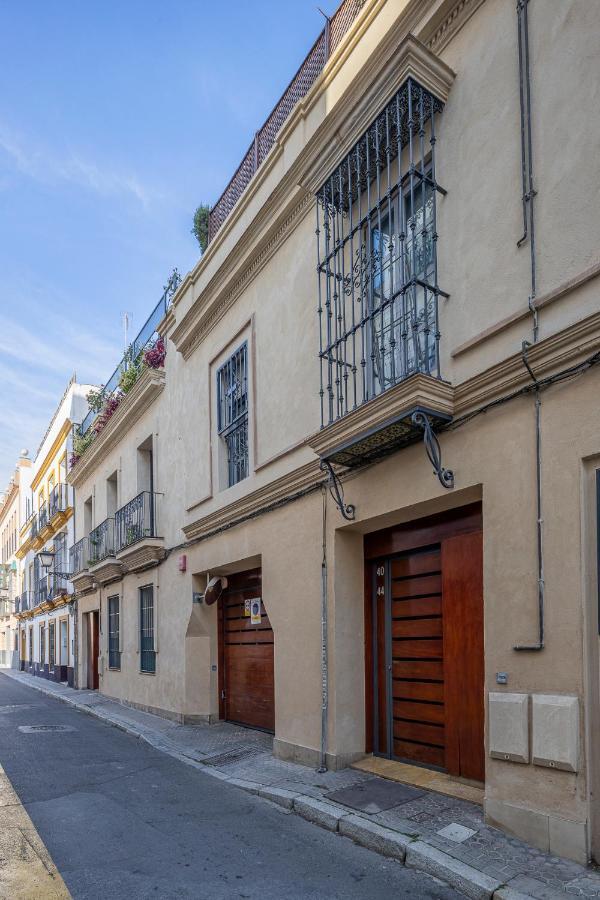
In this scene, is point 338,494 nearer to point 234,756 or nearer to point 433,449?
point 433,449

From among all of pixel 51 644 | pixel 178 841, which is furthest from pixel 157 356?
pixel 51 644

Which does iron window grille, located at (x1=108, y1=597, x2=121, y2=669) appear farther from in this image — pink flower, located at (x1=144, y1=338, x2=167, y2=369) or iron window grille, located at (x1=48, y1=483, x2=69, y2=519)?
iron window grille, located at (x1=48, y1=483, x2=69, y2=519)

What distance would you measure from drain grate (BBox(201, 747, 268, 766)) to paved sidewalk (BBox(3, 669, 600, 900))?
1 centimetres

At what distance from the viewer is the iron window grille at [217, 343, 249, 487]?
10328mm

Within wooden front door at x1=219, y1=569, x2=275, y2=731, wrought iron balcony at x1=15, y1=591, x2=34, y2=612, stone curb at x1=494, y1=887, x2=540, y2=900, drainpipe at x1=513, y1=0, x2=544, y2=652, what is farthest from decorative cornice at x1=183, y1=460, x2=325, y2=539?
wrought iron balcony at x1=15, y1=591, x2=34, y2=612

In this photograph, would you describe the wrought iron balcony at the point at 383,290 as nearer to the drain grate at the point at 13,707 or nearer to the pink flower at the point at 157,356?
the pink flower at the point at 157,356

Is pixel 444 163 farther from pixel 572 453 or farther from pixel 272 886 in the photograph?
pixel 272 886

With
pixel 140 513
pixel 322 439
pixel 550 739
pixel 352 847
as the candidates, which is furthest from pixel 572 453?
pixel 140 513

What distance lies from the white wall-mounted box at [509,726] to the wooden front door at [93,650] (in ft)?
53.9

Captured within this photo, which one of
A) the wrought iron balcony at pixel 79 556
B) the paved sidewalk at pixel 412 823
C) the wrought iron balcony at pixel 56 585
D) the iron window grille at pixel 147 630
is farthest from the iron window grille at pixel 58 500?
the paved sidewalk at pixel 412 823

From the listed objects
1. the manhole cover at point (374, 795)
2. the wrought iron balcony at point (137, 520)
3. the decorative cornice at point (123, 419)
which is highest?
the decorative cornice at point (123, 419)

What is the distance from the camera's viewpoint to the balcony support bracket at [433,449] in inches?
225

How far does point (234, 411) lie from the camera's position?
10680mm

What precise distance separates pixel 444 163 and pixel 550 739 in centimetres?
462
